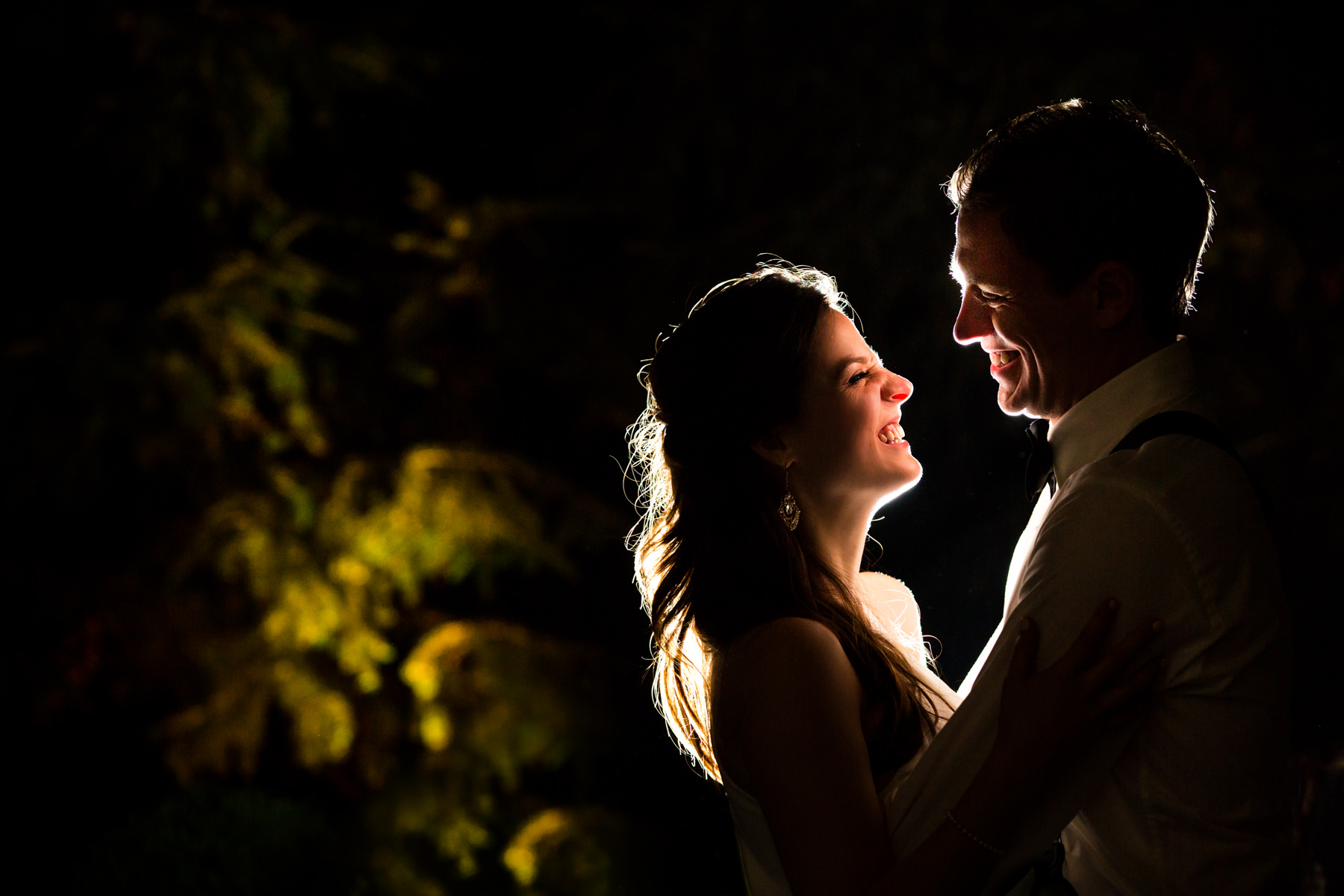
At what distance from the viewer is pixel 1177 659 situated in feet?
3.43

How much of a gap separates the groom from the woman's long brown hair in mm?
179

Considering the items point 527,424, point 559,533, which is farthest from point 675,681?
point 527,424

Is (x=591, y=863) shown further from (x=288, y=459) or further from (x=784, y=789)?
(x=784, y=789)

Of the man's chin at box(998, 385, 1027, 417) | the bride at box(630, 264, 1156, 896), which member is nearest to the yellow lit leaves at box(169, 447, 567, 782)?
the bride at box(630, 264, 1156, 896)

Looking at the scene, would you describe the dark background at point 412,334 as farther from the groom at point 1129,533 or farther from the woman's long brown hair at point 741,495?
the groom at point 1129,533

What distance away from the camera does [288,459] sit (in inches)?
111

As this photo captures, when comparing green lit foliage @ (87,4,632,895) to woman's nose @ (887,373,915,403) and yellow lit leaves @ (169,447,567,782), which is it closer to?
yellow lit leaves @ (169,447,567,782)

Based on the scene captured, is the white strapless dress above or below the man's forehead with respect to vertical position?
below

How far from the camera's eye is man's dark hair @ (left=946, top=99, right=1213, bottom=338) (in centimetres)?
118

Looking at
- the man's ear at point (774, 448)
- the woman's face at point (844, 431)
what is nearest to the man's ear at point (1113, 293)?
the woman's face at point (844, 431)

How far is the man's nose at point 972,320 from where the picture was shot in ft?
4.23

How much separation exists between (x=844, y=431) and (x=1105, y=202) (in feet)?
1.43

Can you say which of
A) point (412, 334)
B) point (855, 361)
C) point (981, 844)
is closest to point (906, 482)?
point (855, 361)

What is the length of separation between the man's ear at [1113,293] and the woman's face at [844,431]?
32 cm
